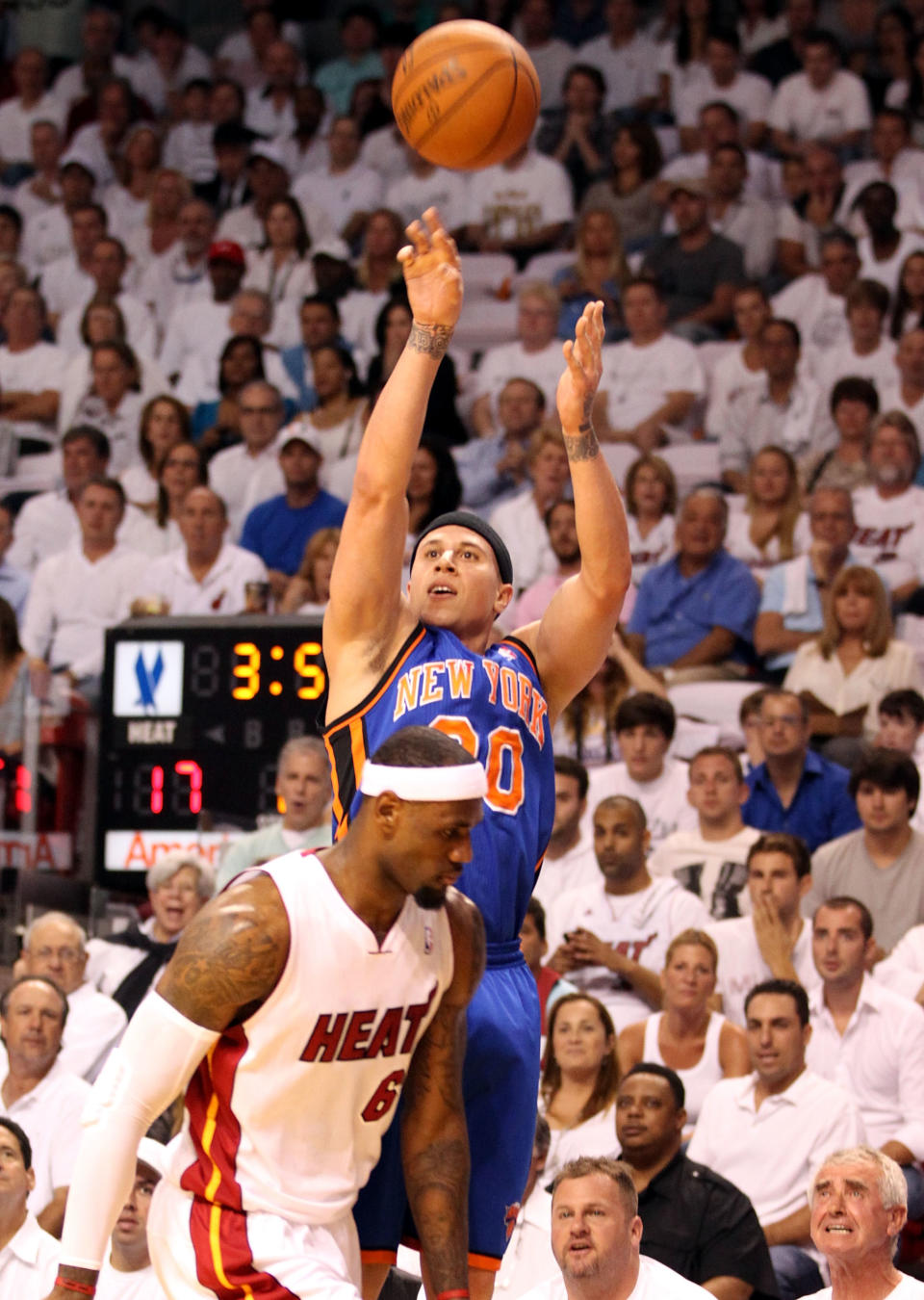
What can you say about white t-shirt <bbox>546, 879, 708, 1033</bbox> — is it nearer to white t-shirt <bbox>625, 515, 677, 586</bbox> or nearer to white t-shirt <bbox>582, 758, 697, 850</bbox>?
white t-shirt <bbox>582, 758, 697, 850</bbox>

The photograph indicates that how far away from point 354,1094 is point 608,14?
519 inches

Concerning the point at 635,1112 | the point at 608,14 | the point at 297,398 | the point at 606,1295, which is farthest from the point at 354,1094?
the point at 608,14

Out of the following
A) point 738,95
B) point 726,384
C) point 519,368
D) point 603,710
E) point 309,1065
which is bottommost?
point 309,1065

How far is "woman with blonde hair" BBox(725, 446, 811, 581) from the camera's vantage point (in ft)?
36.5

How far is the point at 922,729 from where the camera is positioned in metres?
9.37

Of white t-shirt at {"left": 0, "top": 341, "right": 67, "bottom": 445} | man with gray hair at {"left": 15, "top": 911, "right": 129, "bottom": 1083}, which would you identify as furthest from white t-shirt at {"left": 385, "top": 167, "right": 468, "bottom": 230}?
man with gray hair at {"left": 15, "top": 911, "right": 129, "bottom": 1083}

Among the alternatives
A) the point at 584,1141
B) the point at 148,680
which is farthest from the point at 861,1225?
the point at 148,680

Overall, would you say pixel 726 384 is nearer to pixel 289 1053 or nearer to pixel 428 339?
pixel 428 339

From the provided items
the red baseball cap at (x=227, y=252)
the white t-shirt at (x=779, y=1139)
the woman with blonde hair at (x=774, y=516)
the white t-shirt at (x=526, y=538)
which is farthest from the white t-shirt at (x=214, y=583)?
the white t-shirt at (x=779, y=1139)

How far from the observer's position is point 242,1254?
3779mm

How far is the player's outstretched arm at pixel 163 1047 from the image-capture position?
3668mm

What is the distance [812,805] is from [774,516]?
229 centimetres

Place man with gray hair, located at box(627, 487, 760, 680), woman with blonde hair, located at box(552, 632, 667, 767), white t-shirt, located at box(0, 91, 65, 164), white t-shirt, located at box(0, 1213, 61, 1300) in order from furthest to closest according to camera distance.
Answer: white t-shirt, located at box(0, 91, 65, 164) < man with gray hair, located at box(627, 487, 760, 680) < woman with blonde hair, located at box(552, 632, 667, 767) < white t-shirt, located at box(0, 1213, 61, 1300)

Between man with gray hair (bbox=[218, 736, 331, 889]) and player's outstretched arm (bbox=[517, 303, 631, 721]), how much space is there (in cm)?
379
